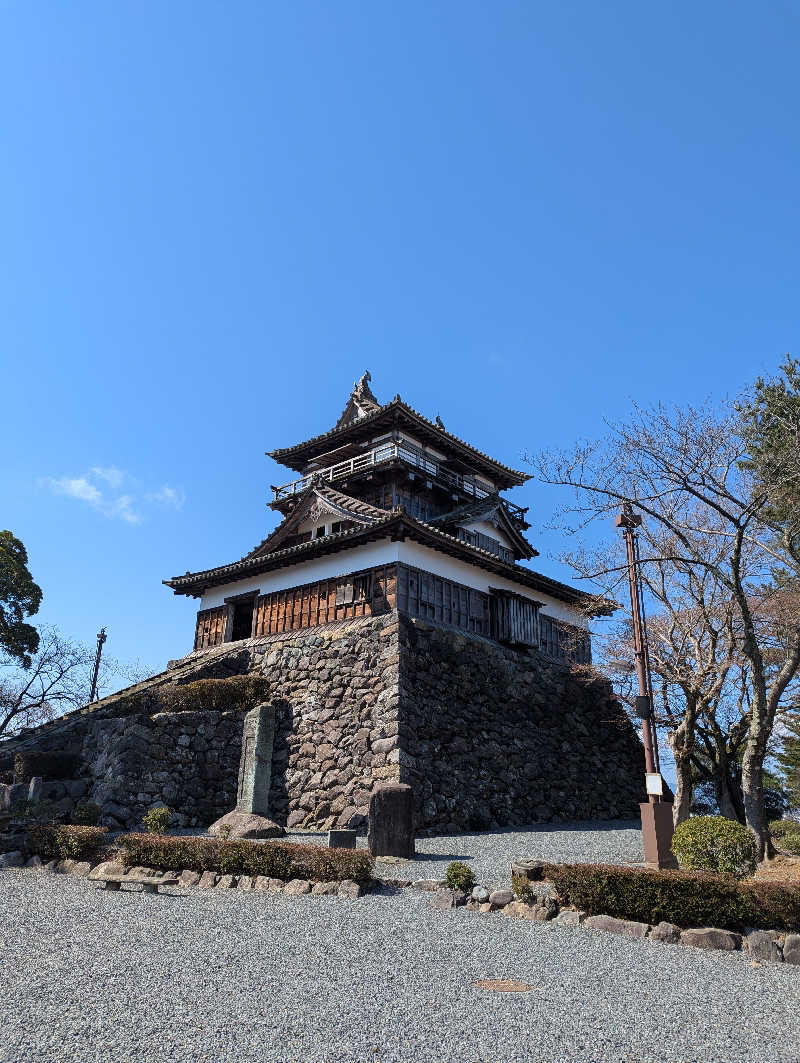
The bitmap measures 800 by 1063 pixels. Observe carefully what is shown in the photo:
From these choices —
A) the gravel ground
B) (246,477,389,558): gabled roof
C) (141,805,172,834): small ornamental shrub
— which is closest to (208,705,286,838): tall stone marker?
the gravel ground

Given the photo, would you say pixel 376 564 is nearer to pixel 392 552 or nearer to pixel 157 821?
pixel 392 552

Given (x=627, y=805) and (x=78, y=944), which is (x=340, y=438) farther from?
(x=78, y=944)

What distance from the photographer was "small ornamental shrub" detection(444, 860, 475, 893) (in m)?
9.88

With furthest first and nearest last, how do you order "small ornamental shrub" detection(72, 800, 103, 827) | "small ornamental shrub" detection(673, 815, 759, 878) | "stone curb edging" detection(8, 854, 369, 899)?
"small ornamental shrub" detection(72, 800, 103, 827), "stone curb edging" detection(8, 854, 369, 899), "small ornamental shrub" detection(673, 815, 759, 878)

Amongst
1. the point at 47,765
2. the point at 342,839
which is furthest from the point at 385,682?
the point at 47,765

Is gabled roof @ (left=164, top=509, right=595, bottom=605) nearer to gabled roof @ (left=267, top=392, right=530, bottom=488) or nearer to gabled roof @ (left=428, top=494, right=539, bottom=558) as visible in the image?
gabled roof @ (left=428, top=494, right=539, bottom=558)

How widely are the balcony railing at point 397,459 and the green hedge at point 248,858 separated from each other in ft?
55.4

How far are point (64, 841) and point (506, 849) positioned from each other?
28.9 ft

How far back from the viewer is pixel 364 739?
18703 millimetres

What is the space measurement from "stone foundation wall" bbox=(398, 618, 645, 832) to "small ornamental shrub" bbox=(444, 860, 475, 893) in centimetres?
728

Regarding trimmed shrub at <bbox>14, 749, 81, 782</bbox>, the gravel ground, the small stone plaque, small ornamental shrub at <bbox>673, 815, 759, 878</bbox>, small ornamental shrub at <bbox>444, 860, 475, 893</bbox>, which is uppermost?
trimmed shrub at <bbox>14, 749, 81, 782</bbox>

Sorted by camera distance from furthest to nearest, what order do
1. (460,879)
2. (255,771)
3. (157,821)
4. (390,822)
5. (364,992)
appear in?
1. (255,771)
2. (157,821)
3. (390,822)
4. (460,879)
5. (364,992)

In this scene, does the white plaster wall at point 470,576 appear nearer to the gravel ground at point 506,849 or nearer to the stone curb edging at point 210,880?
the gravel ground at point 506,849

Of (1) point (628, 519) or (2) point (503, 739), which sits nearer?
(1) point (628, 519)
